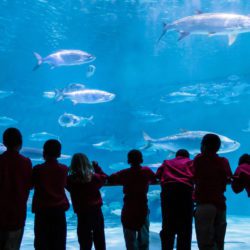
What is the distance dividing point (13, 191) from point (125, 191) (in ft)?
3.90

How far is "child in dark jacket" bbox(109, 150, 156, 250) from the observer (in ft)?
12.6

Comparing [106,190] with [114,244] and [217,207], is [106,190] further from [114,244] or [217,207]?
[217,207]

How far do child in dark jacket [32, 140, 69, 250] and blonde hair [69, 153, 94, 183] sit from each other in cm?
16

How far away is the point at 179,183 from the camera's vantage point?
388 centimetres

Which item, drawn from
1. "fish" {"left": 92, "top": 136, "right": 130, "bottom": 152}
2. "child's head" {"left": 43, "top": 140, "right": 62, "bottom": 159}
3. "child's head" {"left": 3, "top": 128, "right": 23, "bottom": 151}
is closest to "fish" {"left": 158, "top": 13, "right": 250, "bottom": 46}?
"child's head" {"left": 43, "top": 140, "right": 62, "bottom": 159}

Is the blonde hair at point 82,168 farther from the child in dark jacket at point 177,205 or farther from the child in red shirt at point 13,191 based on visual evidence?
the child in dark jacket at point 177,205

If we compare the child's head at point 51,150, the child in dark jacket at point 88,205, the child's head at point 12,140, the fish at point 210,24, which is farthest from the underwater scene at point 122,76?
the child's head at point 12,140

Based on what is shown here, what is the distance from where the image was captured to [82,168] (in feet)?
12.0

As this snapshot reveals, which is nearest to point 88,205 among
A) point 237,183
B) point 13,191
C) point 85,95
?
point 13,191

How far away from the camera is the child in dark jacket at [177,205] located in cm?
388

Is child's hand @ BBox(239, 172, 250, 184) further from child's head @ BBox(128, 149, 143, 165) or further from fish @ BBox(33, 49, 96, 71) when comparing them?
fish @ BBox(33, 49, 96, 71)

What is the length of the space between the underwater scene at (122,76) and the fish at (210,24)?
0.04 meters

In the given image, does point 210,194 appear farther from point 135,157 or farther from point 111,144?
point 111,144

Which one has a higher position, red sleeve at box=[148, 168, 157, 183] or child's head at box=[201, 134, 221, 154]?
child's head at box=[201, 134, 221, 154]
